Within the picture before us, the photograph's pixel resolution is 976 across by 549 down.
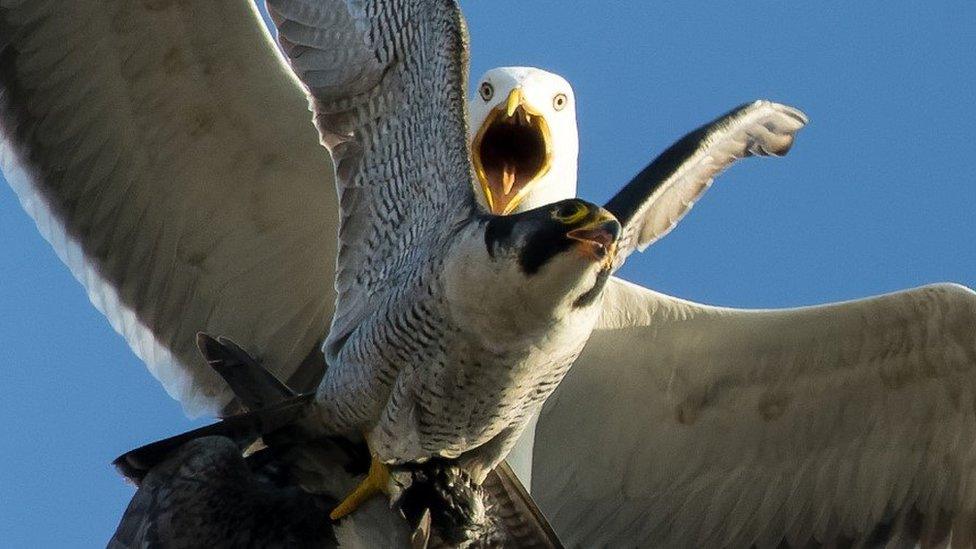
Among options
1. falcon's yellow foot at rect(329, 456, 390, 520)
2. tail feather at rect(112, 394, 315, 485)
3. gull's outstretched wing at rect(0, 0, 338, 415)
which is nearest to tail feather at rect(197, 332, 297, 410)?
tail feather at rect(112, 394, 315, 485)

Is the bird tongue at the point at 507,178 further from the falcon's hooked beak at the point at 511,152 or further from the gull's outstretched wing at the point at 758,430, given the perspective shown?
the gull's outstretched wing at the point at 758,430

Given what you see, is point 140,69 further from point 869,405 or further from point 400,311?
point 869,405

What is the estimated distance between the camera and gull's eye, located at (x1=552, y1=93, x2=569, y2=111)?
884 centimetres

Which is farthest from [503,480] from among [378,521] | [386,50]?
[386,50]

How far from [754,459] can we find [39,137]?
300cm

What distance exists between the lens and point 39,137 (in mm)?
9055

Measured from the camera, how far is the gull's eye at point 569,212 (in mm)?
6836

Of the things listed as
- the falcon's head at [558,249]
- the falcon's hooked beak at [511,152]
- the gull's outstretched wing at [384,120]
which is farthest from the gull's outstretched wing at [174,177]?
the falcon's head at [558,249]

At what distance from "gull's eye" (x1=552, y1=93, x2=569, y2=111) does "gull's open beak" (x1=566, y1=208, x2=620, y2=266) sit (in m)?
2.04

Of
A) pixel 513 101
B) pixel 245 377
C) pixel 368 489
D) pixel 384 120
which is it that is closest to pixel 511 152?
pixel 513 101

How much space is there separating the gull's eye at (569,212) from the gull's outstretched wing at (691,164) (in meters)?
0.50

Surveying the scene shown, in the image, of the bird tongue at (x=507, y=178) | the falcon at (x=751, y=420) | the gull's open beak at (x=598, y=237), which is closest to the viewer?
the gull's open beak at (x=598, y=237)

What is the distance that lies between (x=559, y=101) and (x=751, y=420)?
4.65 ft

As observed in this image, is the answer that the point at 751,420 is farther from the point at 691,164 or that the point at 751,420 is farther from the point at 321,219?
the point at 321,219
